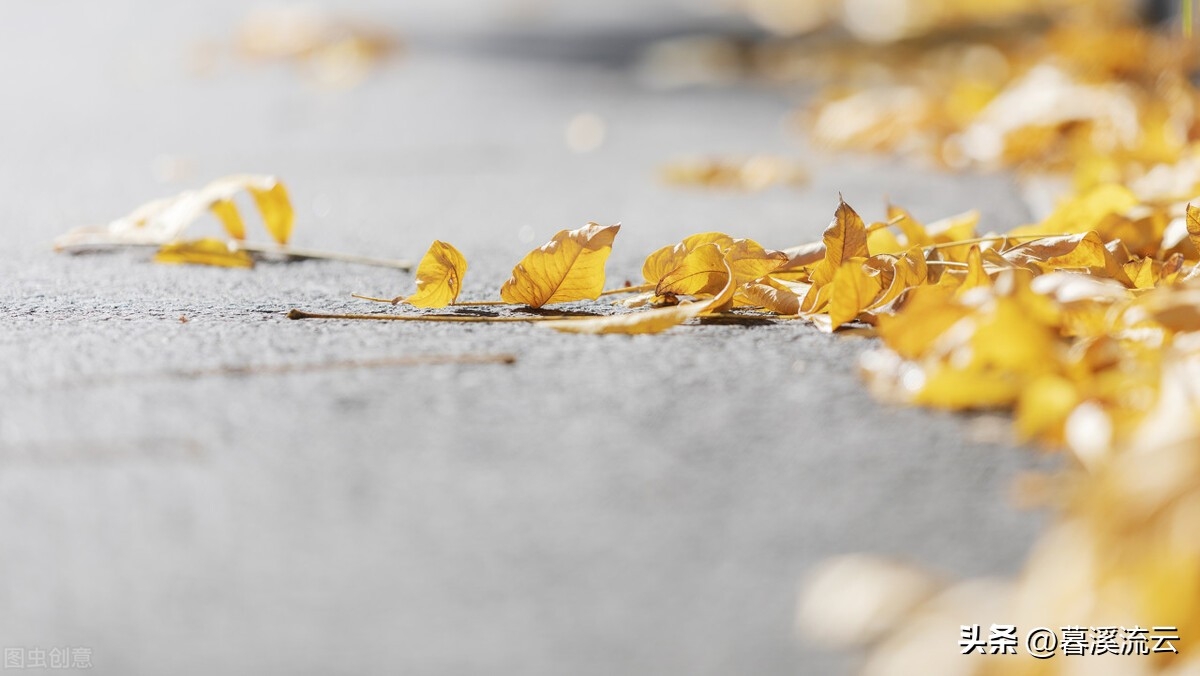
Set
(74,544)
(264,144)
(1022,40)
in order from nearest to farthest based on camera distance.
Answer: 1. (74,544)
2. (264,144)
3. (1022,40)

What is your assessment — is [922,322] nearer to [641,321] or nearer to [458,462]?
[641,321]

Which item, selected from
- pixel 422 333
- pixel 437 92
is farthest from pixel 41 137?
pixel 422 333

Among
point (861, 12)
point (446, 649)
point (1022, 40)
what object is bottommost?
point (446, 649)

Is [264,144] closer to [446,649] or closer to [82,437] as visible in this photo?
[82,437]

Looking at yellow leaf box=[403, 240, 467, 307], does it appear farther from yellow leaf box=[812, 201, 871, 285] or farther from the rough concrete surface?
yellow leaf box=[812, 201, 871, 285]

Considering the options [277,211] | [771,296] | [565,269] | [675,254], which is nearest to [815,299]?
[771,296]

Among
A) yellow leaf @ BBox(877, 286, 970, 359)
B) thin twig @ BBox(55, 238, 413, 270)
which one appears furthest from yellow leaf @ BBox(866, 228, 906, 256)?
thin twig @ BBox(55, 238, 413, 270)

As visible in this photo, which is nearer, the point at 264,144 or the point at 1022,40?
the point at 264,144
